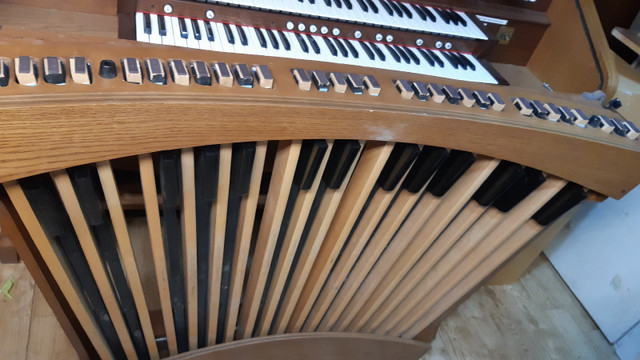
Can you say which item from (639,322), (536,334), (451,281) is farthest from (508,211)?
(639,322)

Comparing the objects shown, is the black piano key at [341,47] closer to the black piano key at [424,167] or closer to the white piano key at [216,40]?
the white piano key at [216,40]

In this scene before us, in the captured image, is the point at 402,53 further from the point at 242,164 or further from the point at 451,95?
the point at 242,164

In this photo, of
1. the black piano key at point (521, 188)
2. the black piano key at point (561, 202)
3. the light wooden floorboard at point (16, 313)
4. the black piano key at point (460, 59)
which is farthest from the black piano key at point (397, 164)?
the light wooden floorboard at point (16, 313)

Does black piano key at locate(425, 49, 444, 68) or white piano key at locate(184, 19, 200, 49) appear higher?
white piano key at locate(184, 19, 200, 49)

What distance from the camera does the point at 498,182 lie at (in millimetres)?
896

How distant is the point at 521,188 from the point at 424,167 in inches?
8.4

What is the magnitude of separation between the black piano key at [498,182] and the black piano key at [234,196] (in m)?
0.47

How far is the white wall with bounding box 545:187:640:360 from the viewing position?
5.53ft

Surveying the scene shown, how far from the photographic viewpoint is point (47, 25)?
1.13 m

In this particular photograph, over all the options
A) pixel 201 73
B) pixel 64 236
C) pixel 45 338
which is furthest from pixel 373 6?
pixel 45 338

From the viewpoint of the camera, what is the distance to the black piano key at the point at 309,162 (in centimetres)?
74

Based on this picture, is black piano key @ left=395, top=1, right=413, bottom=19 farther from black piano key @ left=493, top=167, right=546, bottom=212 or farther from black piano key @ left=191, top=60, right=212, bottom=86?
black piano key @ left=191, top=60, right=212, bottom=86

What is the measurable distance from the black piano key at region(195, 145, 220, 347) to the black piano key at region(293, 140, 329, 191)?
15 cm

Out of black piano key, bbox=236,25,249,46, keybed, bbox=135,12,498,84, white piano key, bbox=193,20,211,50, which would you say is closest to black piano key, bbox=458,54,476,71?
keybed, bbox=135,12,498,84
